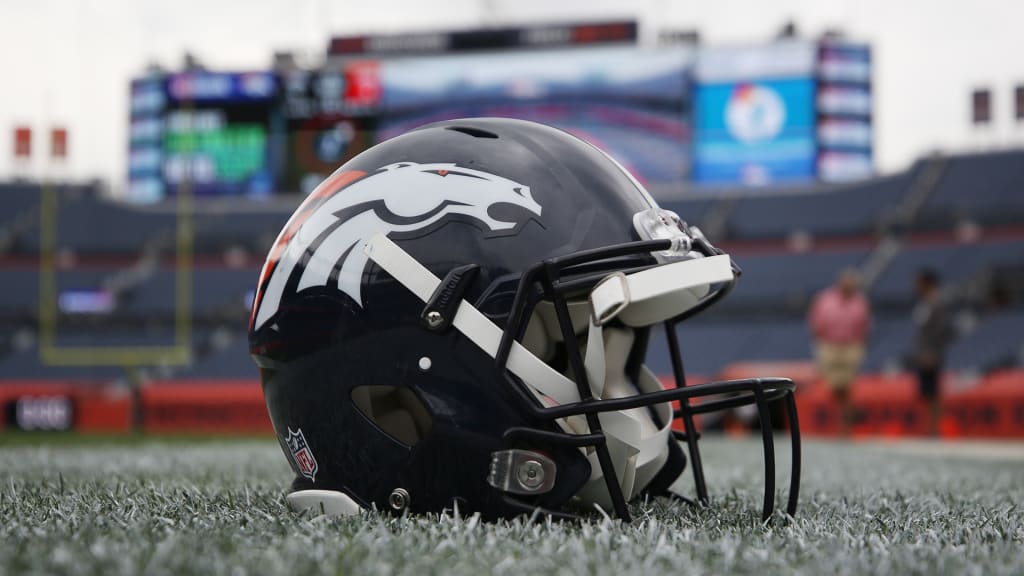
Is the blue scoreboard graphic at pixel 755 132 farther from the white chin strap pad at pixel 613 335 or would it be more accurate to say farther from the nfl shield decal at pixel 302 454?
the nfl shield decal at pixel 302 454

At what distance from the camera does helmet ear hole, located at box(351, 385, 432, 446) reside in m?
1.23

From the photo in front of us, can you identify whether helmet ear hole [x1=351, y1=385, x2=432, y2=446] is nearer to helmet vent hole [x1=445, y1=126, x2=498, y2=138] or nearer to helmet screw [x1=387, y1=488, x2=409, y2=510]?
helmet screw [x1=387, y1=488, x2=409, y2=510]

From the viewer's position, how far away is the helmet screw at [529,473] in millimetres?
1156

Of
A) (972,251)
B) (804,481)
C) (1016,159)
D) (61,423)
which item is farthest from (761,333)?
(804,481)

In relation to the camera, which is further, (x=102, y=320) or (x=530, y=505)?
(x=102, y=320)

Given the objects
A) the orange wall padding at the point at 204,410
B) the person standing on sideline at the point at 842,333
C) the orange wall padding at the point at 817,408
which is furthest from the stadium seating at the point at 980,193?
the orange wall padding at the point at 204,410

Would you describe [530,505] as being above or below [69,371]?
above

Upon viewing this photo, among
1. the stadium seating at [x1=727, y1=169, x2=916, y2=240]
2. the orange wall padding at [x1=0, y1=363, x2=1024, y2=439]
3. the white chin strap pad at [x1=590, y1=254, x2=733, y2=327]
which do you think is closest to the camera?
the white chin strap pad at [x1=590, y1=254, x2=733, y2=327]

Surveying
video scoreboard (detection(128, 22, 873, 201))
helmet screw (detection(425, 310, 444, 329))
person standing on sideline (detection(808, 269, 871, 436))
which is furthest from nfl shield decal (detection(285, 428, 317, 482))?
video scoreboard (detection(128, 22, 873, 201))

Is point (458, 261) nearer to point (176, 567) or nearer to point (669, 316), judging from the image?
point (669, 316)

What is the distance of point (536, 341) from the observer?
3.99 feet

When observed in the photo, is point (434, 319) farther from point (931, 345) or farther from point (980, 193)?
point (980, 193)

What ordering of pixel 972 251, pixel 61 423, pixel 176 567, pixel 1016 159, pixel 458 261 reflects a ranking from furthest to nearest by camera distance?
pixel 1016 159
pixel 972 251
pixel 61 423
pixel 458 261
pixel 176 567

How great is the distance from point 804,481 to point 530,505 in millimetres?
1264
